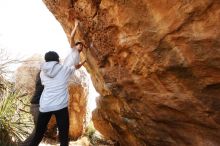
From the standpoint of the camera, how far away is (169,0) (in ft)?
16.7

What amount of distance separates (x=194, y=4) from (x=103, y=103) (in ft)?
13.2

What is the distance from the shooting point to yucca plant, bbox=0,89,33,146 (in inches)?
356

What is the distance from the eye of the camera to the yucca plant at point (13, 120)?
29.7ft

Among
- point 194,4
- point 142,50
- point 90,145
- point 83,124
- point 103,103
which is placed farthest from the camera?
point 83,124

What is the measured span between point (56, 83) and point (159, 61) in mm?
1718

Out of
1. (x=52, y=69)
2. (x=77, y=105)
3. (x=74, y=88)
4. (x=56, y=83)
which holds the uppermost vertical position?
(x=74, y=88)

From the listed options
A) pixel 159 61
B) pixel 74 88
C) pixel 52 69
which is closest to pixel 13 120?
pixel 52 69

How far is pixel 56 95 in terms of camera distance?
625cm

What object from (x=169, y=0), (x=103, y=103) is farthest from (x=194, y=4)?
(x=103, y=103)

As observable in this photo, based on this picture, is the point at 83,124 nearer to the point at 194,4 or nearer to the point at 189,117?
the point at 189,117

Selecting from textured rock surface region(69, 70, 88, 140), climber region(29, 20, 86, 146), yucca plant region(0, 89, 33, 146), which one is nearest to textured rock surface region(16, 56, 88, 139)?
textured rock surface region(69, 70, 88, 140)

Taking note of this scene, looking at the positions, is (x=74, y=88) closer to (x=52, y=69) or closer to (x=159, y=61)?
(x=52, y=69)

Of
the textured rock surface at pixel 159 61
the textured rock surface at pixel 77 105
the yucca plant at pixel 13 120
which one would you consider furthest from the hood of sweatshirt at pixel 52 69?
the textured rock surface at pixel 77 105

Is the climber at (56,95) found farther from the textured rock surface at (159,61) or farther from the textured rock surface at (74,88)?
the textured rock surface at (74,88)
